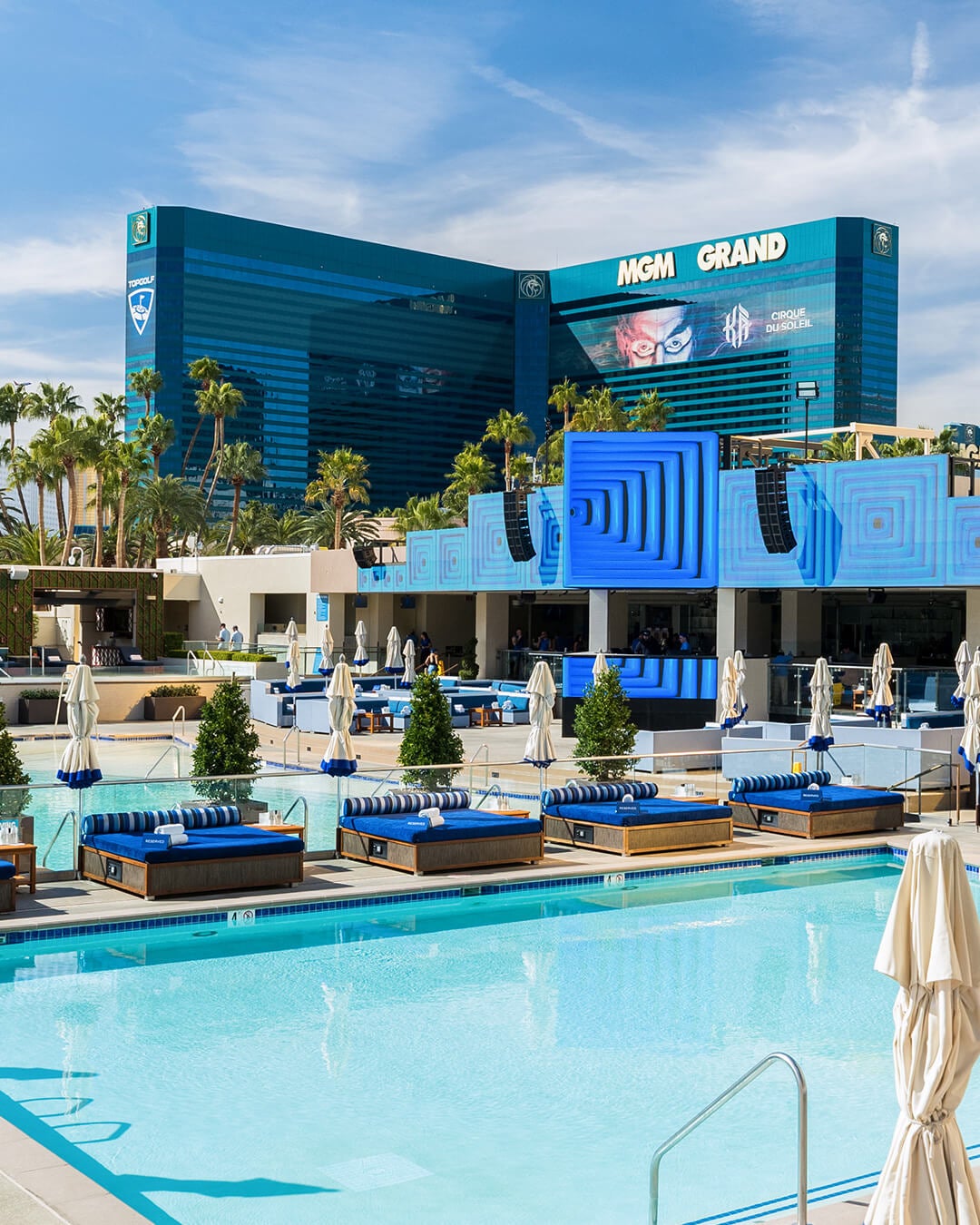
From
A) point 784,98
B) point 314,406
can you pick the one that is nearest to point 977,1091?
point 784,98

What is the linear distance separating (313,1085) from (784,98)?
2663cm

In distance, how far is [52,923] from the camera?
11.8m

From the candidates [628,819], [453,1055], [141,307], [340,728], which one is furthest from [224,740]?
[141,307]

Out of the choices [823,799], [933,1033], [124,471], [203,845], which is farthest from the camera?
[124,471]

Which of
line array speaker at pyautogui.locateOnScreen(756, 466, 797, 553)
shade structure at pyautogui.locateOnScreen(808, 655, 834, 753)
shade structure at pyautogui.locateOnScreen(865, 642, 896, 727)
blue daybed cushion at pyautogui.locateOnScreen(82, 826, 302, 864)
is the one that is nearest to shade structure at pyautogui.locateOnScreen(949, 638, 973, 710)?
shade structure at pyautogui.locateOnScreen(865, 642, 896, 727)

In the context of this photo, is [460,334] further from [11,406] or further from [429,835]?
[429,835]

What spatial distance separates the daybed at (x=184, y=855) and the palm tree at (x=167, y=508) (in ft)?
187

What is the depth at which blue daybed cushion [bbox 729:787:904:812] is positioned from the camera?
56.6ft

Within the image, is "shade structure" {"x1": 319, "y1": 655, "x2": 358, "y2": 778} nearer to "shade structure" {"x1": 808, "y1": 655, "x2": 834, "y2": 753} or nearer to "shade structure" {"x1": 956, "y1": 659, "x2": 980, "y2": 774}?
"shade structure" {"x1": 808, "y1": 655, "x2": 834, "y2": 753}

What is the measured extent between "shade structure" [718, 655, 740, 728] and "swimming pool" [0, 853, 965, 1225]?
29.2ft

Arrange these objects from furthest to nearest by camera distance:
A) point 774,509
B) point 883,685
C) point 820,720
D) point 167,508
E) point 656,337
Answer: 1. point 656,337
2. point 167,508
3. point 774,509
4. point 883,685
5. point 820,720

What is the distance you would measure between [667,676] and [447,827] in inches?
636

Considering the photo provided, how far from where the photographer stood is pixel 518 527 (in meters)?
34.9

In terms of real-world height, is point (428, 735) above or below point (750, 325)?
below
